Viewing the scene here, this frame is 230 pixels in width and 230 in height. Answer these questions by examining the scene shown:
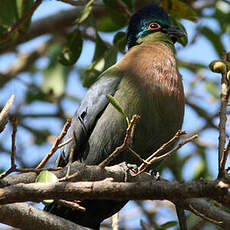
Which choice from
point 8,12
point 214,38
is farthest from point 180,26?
point 8,12

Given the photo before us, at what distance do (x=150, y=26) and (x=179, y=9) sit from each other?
1.52 feet

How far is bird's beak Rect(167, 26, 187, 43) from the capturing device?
4.98 m

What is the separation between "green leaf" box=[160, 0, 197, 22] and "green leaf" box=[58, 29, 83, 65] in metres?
0.99

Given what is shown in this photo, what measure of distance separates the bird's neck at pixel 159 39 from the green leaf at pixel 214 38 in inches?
50.0

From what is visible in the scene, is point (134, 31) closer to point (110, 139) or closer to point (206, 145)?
point (110, 139)

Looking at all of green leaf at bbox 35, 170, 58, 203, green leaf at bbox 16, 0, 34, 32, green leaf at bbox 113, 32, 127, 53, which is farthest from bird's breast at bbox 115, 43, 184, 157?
green leaf at bbox 35, 170, 58, 203

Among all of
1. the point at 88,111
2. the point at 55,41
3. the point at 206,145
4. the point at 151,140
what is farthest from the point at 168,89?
the point at 55,41

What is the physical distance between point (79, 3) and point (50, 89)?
2.56m

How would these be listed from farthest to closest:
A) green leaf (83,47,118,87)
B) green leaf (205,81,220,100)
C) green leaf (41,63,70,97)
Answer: green leaf (41,63,70,97)
green leaf (205,81,220,100)
green leaf (83,47,118,87)

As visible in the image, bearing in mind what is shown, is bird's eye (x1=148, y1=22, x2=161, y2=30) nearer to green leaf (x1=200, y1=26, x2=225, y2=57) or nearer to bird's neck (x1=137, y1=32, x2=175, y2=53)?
bird's neck (x1=137, y1=32, x2=175, y2=53)

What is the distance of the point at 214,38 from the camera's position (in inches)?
247

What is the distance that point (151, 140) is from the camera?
424 cm

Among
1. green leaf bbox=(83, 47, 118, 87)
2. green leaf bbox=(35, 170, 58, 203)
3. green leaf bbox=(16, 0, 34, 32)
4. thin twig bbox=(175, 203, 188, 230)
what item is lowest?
thin twig bbox=(175, 203, 188, 230)

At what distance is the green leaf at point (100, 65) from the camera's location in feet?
15.3
